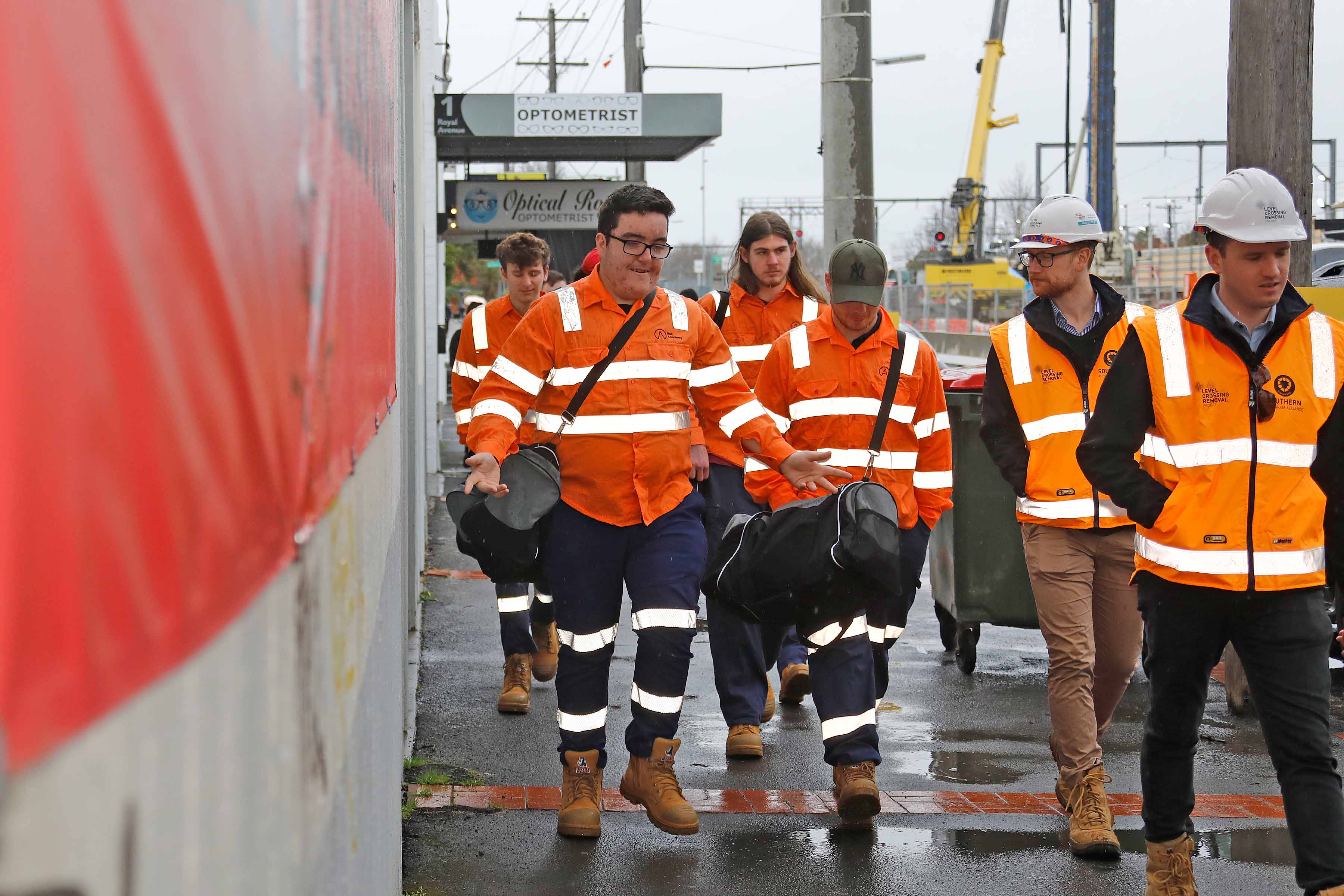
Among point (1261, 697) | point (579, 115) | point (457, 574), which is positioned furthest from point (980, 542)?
point (579, 115)

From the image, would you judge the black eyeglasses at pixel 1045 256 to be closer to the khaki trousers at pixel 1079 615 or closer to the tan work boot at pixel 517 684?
the khaki trousers at pixel 1079 615

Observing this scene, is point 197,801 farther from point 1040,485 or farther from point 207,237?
point 1040,485

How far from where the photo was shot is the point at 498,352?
22.3 feet

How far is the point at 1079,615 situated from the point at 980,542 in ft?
7.61

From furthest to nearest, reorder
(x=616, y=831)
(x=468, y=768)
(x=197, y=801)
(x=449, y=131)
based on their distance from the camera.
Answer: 1. (x=449, y=131)
2. (x=468, y=768)
3. (x=616, y=831)
4. (x=197, y=801)

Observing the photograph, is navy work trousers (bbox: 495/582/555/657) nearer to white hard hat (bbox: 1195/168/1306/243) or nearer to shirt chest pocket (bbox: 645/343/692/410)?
shirt chest pocket (bbox: 645/343/692/410)

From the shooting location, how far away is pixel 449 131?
17016mm

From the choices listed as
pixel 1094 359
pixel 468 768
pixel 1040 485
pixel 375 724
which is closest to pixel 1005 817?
pixel 1040 485

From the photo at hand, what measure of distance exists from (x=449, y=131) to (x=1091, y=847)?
13789mm

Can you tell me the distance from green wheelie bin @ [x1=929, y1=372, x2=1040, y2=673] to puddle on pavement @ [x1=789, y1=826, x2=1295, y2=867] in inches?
85.0

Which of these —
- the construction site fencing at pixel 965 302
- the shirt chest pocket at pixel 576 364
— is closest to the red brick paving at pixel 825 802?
the shirt chest pocket at pixel 576 364

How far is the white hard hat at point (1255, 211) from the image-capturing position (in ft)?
12.7

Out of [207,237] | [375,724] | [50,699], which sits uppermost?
[207,237]

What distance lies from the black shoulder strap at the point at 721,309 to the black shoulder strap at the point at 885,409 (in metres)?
1.43
